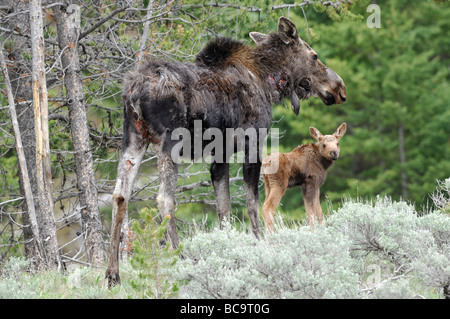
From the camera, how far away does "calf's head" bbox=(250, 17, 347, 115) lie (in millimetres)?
8625

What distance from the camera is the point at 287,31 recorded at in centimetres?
858

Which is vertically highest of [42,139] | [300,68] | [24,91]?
[300,68]

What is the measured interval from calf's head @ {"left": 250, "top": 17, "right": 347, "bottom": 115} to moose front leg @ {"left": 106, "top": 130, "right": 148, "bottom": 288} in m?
2.80

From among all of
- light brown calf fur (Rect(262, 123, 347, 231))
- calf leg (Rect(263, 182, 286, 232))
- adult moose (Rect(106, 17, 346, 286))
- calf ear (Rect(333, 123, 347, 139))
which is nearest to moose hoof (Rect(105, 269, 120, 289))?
adult moose (Rect(106, 17, 346, 286))

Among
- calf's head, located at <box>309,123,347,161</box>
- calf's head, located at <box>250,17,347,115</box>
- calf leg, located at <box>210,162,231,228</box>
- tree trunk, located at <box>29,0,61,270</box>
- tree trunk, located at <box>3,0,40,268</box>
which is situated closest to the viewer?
tree trunk, located at <box>29,0,61,270</box>

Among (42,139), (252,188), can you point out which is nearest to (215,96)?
(252,188)

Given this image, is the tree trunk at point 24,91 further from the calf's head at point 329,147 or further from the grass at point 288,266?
the calf's head at point 329,147

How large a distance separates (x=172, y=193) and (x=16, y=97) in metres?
4.49

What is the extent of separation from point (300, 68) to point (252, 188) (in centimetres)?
203

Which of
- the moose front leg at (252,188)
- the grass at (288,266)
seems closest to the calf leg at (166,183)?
the grass at (288,266)

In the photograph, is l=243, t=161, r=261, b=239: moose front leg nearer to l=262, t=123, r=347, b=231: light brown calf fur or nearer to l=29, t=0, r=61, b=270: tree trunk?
l=262, t=123, r=347, b=231: light brown calf fur

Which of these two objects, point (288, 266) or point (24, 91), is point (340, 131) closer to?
point (288, 266)

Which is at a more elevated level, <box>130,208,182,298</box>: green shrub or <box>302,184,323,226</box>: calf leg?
<box>130,208,182,298</box>: green shrub
